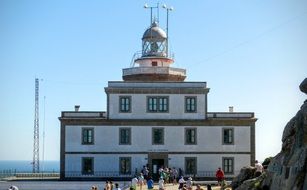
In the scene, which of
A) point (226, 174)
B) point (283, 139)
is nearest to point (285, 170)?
Answer: point (283, 139)

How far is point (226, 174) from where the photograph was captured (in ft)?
158

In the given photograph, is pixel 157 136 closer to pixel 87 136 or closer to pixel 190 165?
pixel 190 165

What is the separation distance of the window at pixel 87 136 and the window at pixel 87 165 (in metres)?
1.23

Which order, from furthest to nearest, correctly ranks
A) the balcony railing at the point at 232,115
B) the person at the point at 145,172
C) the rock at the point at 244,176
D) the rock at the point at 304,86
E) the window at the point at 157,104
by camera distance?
the balcony railing at the point at 232,115
the window at the point at 157,104
the person at the point at 145,172
the rock at the point at 244,176
the rock at the point at 304,86

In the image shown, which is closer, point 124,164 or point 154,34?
point 124,164

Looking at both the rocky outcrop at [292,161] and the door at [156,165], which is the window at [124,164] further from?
the rocky outcrop at [292,161]

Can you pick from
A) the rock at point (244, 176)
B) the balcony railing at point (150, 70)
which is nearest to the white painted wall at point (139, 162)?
the balcony railing at point (150, 70)

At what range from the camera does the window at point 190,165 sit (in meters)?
48.1

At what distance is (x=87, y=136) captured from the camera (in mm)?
48188

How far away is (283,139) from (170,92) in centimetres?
2269

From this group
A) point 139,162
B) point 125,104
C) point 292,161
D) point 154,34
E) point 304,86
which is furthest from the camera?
point 154,34

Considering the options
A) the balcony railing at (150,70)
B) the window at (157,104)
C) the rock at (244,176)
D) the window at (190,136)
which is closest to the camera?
the rock at (244,176)

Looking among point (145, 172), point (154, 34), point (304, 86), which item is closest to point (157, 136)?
point (145, 172)

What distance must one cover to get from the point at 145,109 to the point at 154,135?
2088mm
